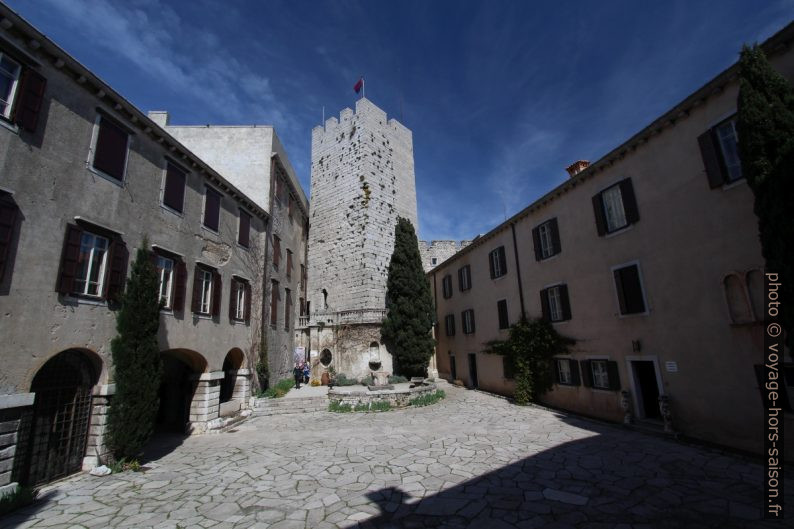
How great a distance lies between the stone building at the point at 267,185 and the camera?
56.1 feet

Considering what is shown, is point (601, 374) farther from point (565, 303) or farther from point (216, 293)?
point (216, 293)

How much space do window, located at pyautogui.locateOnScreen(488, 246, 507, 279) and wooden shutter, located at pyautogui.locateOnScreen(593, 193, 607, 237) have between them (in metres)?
5.65

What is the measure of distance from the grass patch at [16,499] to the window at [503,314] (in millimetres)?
16294

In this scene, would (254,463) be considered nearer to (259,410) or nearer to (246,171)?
(259,410)

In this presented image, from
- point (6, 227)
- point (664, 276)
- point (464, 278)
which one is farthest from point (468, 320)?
point (6, 227)

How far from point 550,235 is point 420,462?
33.8 feet

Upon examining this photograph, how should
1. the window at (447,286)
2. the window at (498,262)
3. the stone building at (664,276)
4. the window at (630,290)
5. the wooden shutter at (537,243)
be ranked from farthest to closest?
the window at (447,286), the window at (498,262), the wooden shutter at (537,243), the window at (630,290), the stone building at (664,276)

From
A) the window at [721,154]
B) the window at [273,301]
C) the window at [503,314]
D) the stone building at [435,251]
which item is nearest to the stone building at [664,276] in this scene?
the window at [721,154]

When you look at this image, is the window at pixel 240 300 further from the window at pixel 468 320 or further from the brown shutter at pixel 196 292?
the window at pixel 468 320

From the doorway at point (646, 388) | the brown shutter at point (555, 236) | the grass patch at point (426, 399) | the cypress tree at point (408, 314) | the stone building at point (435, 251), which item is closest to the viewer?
the doorway at point (646, 388)

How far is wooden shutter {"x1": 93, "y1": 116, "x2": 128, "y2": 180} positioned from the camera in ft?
28.9

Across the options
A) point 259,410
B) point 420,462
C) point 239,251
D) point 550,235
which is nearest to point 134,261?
point 239,251

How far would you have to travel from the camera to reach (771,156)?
6.53 meters

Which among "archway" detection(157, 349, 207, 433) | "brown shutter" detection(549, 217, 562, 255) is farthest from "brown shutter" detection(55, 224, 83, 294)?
"brown shutter" detection(549, 217, 562, 255)
